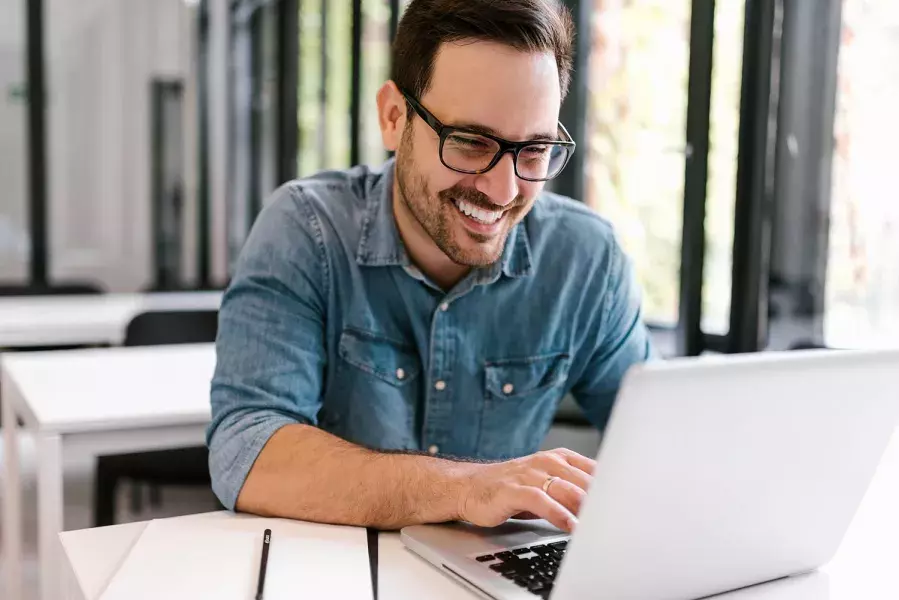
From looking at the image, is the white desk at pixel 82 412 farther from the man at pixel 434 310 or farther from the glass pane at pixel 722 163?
the glass pane at pixel 722 163

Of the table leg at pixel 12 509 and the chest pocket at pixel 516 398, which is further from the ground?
the chest pocket at pixel 516 398

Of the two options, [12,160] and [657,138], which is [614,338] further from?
[12,160]

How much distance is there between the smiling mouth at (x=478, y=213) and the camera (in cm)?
128

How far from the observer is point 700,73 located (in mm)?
2498

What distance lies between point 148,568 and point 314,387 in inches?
15.6

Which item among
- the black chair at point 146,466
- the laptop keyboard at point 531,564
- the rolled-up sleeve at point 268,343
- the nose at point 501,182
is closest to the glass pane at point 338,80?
the black chair at point 146,466

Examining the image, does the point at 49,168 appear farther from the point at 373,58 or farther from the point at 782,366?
the point at 782,366

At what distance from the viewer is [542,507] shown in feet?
3.09

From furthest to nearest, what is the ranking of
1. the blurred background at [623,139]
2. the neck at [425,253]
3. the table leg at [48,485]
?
1. the blurred background at [623,139]
2. the table leg at [48,485]
3. the neck at [425,253]

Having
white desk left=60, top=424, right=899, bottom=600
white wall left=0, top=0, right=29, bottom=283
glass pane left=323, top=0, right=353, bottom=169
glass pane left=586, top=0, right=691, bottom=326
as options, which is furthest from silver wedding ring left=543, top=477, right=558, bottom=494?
white wall left=0, top=0, right=29, bottom=283

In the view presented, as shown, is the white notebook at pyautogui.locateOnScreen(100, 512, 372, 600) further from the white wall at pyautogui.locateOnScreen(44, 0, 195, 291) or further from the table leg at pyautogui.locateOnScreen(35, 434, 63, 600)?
the white wall at pyautogui.locateOnScreen(44, 0, 195, 291)

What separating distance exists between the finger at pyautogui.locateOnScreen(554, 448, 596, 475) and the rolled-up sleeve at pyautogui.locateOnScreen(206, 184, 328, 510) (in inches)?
14.8

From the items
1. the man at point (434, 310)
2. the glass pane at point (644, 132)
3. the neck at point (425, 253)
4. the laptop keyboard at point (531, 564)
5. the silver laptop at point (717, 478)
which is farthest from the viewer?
the glass pane at point (644, 132)

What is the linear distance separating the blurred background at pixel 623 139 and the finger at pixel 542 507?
1.41 m
